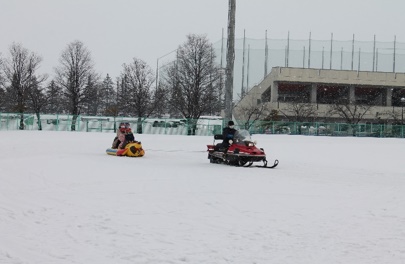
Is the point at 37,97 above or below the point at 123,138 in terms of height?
above

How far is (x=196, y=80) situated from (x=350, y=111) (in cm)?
2034

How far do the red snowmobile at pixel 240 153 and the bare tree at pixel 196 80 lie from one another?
129 feet

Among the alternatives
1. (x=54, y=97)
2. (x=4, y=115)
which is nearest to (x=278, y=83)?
(x=54, y=97)

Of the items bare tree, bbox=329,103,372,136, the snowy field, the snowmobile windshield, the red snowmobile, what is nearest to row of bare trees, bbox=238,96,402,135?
bare tree, bbox=329,103,372,136

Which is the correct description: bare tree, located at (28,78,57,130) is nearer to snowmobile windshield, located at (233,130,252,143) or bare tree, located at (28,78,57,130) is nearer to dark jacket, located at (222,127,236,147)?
dark jacket, located at (222,127,236,147)

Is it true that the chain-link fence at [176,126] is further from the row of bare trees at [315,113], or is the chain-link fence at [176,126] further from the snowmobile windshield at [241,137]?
the snowmobile windshield at [241,137]

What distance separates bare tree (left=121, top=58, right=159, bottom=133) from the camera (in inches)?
2387

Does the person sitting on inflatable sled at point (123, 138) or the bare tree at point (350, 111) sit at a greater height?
the bare tree at point (350, 111)

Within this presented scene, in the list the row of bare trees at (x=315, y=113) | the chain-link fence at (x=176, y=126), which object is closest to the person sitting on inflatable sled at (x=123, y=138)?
the chain-link fence at (x=176, y=126)

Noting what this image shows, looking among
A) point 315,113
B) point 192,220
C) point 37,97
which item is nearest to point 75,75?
point 37,97

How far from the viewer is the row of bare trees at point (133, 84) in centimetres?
5791

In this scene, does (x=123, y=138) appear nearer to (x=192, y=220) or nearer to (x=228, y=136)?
(x=228, y=136)

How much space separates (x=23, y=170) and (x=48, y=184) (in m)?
2.81

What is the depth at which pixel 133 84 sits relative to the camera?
203ft
